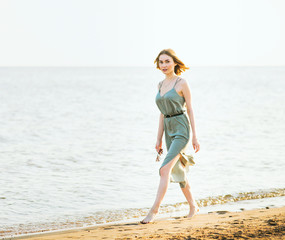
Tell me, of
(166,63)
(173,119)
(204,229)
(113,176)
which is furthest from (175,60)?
(113,176)

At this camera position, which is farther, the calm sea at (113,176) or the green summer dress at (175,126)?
the calm sea at (113,176)

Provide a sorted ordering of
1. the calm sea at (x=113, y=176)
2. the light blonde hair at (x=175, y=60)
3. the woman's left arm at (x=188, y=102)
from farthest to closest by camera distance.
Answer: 1. the calm sea at (x=113, y=176)
2. the light blonde hair at (x=175, y=60)
3. the woman's left arm at (x=188, y=102)

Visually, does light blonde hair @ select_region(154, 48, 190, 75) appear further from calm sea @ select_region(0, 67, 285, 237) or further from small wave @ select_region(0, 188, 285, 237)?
small wave @ select_region(0, 188, 285, 237)

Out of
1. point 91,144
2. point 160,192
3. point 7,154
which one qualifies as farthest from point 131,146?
point 160,192

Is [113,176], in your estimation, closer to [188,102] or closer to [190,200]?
[190,200]

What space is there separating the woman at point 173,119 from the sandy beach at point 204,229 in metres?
0.43

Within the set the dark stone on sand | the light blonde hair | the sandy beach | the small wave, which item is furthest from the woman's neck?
the small wave

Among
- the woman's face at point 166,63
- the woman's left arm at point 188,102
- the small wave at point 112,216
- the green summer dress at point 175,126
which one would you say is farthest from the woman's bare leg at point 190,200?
the woman's face at point 166,63

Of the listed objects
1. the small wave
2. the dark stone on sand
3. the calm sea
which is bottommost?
the dark stone on sand

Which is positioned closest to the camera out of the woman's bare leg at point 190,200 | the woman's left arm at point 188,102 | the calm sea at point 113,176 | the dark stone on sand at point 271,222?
the dark stone on sand at point 271,222

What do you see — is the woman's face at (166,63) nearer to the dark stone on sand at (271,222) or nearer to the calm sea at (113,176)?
the dark stone on sand at (271,222)

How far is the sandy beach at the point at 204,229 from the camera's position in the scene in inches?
194

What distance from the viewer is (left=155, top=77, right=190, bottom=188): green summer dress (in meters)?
5.93

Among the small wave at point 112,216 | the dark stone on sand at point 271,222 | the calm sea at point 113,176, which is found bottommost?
the dark stone on sand at point 271,222
